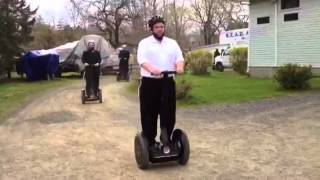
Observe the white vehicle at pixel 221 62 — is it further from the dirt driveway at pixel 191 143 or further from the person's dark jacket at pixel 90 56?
the dirt driveway at pixel 191 143

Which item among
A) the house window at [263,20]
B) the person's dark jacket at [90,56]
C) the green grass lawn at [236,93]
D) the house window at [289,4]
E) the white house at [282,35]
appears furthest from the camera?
the house window at [263,20]

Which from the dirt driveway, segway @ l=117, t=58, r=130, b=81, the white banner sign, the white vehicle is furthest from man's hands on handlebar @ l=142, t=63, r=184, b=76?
the white banner sign

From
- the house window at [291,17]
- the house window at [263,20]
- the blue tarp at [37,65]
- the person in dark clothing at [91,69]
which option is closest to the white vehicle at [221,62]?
the blue tarp at [37,65]

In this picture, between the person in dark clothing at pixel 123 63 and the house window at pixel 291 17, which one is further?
the person in dark clothing at pixel 123 63

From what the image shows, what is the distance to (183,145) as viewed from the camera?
805 cm

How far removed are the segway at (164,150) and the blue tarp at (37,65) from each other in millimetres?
26515

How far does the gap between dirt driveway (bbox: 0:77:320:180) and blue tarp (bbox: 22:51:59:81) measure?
674 inches

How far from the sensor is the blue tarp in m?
33.6

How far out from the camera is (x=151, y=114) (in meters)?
8.09

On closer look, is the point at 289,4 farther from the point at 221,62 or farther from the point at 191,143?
the point at 221,62

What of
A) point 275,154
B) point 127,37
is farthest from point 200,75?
point 127,37

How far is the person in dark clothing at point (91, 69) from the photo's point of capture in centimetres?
1878

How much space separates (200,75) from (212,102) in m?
16.6

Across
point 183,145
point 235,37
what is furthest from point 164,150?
point 235,37
